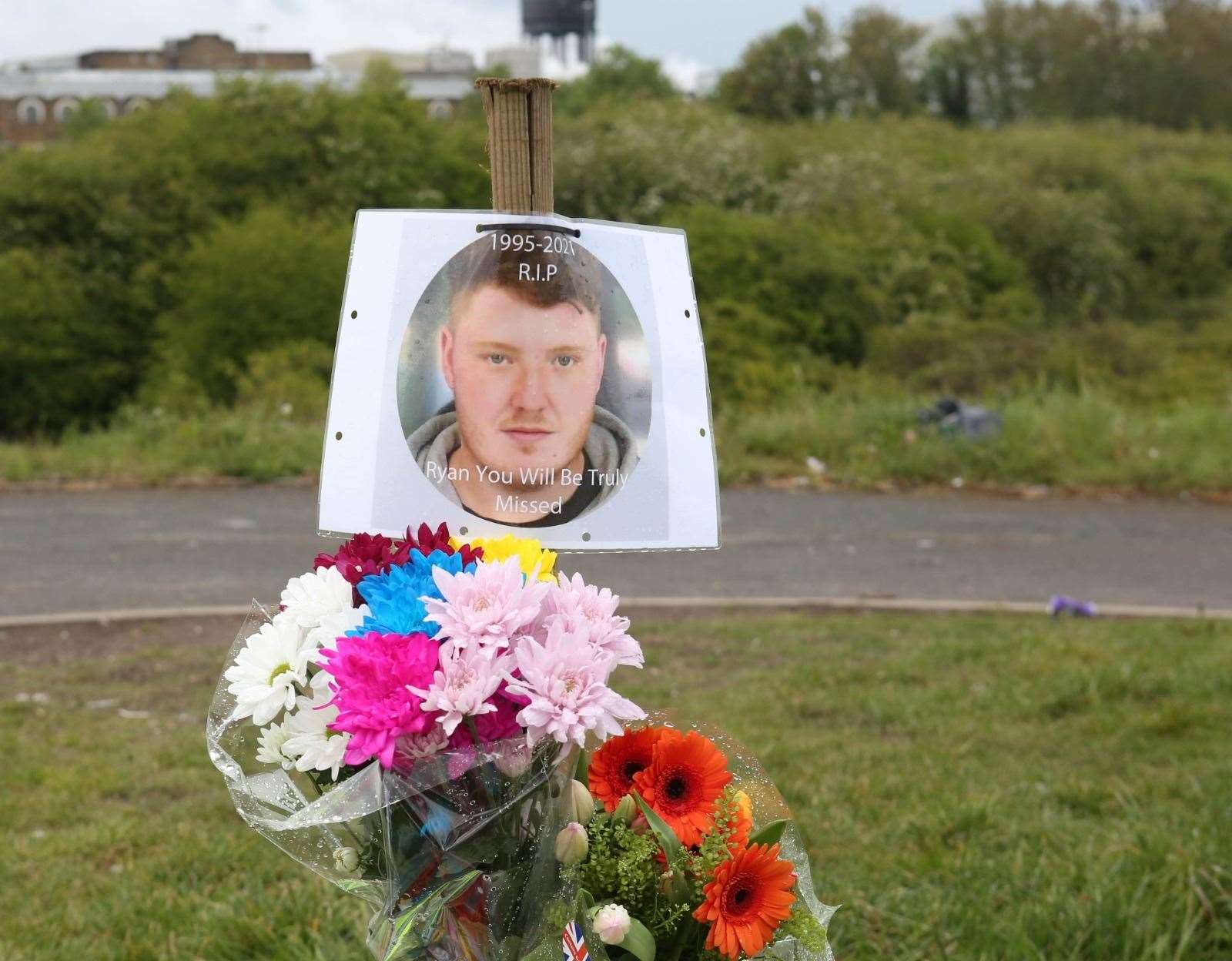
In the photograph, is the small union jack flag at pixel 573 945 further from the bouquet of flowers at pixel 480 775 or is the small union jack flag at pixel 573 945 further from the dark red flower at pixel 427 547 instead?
the dark red flower at pixel 427 547

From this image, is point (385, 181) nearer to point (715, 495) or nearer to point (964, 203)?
point (964, 203)

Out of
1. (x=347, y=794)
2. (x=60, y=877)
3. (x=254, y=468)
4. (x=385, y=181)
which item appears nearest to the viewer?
(x=347, y=794)

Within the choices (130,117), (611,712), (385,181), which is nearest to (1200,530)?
(611,712)

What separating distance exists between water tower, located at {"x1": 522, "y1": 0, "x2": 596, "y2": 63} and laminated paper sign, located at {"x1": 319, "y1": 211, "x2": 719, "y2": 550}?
79120 mm

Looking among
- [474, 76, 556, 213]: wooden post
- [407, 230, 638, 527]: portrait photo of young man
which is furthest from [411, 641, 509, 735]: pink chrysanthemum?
[474, 76, 556, 213]: wooden post

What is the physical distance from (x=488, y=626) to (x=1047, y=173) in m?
27.8

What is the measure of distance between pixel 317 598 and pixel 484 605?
248mm

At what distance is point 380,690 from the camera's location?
5.15 ft

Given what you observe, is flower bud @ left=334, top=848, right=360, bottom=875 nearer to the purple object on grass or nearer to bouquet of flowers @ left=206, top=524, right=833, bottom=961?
bouquet of flowers @ left=206, top=524, right=833, bottom=961

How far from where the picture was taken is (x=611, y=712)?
1.64 meters

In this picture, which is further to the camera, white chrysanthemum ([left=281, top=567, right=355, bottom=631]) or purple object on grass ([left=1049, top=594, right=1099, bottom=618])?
purple object on grass ([left=1049, top=594, right=1099, bottom=618])

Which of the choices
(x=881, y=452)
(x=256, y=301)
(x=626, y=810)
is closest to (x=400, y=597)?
(x=626, y=810)

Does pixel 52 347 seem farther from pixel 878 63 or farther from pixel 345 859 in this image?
pixel 878 63

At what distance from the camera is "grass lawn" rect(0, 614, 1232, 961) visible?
3213 mm
